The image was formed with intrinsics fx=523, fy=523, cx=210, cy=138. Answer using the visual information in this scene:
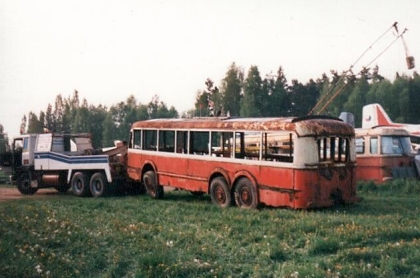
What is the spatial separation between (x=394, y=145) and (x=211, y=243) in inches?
496

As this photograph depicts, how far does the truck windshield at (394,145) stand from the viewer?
1966 cm

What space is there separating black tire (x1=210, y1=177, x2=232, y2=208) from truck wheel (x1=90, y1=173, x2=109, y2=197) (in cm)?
565

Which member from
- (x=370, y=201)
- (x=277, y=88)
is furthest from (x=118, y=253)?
(x=277, y=88)

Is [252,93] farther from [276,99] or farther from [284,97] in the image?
[284,97]

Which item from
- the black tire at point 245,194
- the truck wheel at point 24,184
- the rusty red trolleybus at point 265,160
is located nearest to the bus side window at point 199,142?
the rusty red trolleybus at point 265,160

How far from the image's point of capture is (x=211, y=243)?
9406 millimetres

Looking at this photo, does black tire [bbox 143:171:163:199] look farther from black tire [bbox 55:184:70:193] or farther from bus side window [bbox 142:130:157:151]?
black tire [bbox 55:184:70:193]

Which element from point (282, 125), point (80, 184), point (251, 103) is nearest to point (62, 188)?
point (80, 184)

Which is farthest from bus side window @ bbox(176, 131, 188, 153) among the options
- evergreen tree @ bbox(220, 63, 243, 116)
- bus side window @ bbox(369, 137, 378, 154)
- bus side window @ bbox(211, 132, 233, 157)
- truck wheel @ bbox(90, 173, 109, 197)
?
evergreen tree @ bbox(220, 63, 243, 116)

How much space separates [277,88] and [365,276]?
65916 mm

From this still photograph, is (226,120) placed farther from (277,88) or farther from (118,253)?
(277,88)

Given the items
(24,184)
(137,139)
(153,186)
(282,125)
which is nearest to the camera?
(282,125)

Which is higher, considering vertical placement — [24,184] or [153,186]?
[153,186]

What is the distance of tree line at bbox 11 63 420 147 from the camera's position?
60.6 meters
